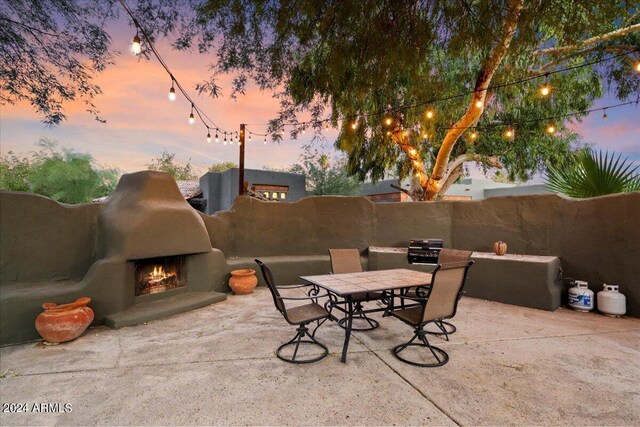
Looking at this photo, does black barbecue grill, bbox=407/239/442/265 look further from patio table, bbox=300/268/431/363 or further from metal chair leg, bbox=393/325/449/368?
metal chair leg, bbox=393/325/449/368

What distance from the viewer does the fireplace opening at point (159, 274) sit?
15.5 ft

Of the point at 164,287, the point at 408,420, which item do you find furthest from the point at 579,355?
the point at 164,287

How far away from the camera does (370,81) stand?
168 inches

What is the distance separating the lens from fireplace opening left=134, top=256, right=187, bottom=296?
185 inches

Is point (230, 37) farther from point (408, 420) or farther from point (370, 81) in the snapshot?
point (408, 420)

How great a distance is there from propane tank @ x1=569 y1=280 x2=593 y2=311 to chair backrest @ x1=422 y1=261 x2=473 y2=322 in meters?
3.03

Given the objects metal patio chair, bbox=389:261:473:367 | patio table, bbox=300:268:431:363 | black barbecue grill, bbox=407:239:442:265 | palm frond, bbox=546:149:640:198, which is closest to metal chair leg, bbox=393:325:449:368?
metal patio chair, bbox=389:261:473:367

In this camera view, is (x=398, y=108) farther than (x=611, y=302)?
Yes

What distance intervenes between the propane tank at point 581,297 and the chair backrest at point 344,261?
3.41 meters

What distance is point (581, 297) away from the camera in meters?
4.54

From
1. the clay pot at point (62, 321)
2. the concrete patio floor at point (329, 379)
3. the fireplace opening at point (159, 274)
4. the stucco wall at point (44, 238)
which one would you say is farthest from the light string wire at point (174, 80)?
the concrete patio floor at point (329, 379)

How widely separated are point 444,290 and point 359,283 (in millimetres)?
931

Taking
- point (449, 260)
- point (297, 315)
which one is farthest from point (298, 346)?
point (449, 260)

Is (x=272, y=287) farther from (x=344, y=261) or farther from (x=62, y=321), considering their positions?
(x=62, y=321)
